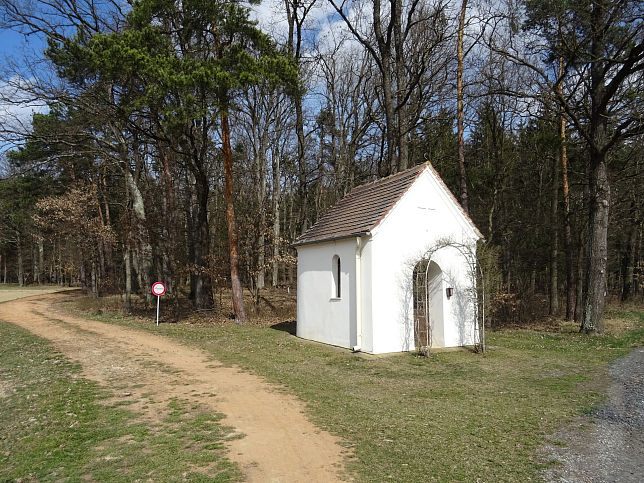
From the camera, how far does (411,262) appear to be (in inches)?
526

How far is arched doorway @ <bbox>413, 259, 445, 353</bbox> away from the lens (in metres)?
13.4

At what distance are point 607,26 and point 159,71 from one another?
47.1 feet

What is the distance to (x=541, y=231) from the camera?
85.1 feet

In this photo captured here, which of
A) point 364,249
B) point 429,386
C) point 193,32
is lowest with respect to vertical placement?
point 429,386

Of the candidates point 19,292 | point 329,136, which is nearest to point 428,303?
point 329,136

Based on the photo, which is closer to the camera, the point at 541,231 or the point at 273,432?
the point at 273,432

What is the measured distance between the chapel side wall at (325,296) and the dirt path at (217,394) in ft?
13.3

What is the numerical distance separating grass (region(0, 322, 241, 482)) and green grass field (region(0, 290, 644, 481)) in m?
0.52

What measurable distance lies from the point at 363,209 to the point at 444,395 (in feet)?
24.1

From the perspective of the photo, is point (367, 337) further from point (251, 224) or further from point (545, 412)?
point (251, 224)

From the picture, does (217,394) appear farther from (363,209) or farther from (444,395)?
(363,209)

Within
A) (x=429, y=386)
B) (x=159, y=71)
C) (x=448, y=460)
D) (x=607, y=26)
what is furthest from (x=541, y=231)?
(x=448, y=460)

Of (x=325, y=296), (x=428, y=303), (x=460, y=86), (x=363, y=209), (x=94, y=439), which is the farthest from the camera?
(x=460, y=86)

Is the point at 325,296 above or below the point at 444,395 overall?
above
